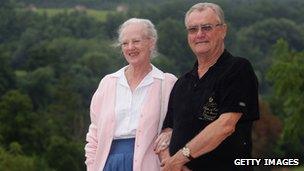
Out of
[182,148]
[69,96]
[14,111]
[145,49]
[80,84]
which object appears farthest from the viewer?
[80,84]

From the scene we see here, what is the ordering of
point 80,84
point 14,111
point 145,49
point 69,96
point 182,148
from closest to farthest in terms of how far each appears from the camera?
point 182,148, point 145,49, point 14,111, point 69,96, point 80,84

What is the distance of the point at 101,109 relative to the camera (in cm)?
298

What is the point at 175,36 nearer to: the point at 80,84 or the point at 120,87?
the point at 80,84

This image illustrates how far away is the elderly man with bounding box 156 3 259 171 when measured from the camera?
2576 millimetres

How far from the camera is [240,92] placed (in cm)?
256

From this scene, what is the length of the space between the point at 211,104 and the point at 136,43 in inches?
19.6

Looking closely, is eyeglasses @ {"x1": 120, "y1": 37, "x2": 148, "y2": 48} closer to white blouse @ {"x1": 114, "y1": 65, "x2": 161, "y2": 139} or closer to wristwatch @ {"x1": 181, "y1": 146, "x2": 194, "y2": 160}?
white blouse @ {"x1": 114, "y1": 65, "x2": 161, "y2": 139}

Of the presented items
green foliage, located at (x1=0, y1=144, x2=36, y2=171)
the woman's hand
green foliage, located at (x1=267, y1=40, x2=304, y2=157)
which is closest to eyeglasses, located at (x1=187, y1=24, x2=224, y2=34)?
the woman's hand

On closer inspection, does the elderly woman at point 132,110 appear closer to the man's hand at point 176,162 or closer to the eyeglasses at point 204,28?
the man's hand at point 176,162

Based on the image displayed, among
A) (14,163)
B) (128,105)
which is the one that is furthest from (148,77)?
(14,163)

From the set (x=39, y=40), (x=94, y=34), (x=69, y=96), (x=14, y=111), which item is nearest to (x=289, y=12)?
(x=94, y=34)

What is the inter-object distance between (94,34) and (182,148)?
7314cm

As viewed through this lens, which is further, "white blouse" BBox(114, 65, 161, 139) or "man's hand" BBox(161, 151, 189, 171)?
"white blouse" BBox(114, 65, 161, 139)

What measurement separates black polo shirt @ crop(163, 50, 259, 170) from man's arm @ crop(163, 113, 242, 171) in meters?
0.03
